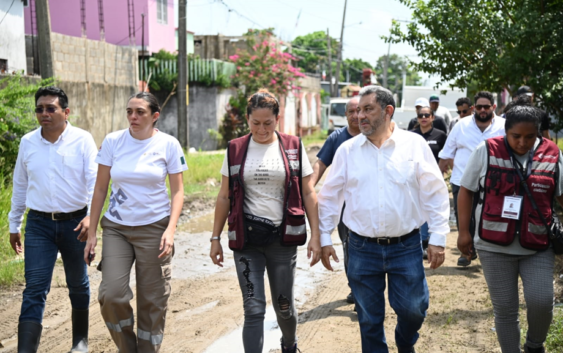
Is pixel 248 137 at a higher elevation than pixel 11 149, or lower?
higher

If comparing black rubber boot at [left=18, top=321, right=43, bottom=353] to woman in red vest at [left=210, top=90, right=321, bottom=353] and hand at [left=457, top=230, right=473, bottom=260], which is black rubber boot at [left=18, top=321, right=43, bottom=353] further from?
hand at [left=457, top=230, right=473, bottom=260]

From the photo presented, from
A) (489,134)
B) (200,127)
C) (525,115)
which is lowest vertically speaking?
(200,127)

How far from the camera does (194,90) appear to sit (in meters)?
25.9

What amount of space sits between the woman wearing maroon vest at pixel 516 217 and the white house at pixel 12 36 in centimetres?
1320

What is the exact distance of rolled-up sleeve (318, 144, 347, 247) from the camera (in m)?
4.62

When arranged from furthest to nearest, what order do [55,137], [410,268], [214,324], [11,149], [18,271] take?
1. [11,149]
2. [18,271]
3. [214,324]
4. [55,137]
5. [410,268]

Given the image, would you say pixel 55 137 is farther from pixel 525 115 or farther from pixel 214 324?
pixel 525 115

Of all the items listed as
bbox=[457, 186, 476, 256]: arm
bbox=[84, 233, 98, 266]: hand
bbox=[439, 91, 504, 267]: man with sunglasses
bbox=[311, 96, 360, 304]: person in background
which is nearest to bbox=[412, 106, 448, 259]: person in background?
bbox=[439, 91, 504, 267]: man with sunglasses

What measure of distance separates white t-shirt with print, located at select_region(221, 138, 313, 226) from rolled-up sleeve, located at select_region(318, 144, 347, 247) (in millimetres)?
302

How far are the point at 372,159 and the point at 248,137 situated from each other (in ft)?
3.23

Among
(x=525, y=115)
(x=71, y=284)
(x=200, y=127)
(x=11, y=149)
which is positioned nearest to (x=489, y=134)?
(x=525, y=115)

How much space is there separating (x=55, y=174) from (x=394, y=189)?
2633mm

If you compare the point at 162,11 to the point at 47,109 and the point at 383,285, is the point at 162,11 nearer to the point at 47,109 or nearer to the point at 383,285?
the point at 47,109

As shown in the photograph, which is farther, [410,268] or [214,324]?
[214,324]
